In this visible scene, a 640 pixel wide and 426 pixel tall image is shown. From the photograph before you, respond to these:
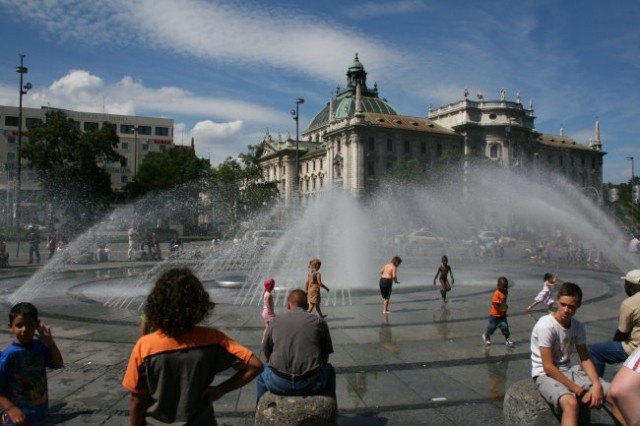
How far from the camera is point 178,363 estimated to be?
299cm

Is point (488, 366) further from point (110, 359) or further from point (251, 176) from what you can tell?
point (251, 176)

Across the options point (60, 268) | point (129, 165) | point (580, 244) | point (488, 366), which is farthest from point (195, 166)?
point (488, 366)

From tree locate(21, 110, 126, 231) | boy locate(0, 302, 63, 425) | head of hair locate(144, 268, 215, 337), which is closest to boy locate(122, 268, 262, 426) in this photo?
head of hair locate(144, 268, 215, 337)

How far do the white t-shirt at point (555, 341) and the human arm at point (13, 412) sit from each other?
163 inches

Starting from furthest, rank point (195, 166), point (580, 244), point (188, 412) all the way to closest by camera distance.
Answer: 1. point (195, 166)
2. point (580, 244)
3. point (188, 412)

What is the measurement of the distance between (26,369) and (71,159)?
185ft

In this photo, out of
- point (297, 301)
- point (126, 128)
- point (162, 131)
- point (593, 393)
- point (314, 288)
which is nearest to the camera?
point (593, 393)

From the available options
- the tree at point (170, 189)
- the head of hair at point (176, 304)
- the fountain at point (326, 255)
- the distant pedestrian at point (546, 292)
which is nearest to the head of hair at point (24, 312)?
the head of hair at point (176, 304)

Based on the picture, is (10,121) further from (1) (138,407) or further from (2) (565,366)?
(2) (565,366)

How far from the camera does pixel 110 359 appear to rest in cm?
807

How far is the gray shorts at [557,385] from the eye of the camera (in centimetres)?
426

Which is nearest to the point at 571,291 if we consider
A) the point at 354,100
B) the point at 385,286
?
the point at 385,286

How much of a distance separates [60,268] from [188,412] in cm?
2455

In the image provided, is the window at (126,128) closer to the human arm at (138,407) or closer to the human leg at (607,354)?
the human leg at (607,354)
